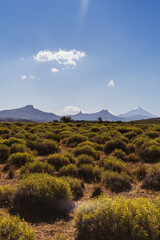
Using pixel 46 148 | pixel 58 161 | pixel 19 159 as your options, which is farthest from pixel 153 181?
pixel 46 148

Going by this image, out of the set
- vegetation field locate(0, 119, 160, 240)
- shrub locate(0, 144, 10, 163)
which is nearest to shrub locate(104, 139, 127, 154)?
vegetation field locate(0, 119, 160, 240)

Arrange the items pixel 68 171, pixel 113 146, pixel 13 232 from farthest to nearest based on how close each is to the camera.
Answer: pixel 113 146 < pixel 68 171 < pixel 13 232

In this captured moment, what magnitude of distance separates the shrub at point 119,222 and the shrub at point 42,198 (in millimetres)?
1208

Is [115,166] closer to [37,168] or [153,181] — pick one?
[153,181]

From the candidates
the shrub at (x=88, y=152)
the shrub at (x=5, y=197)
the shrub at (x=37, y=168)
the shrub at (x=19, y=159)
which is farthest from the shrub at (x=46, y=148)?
the shrub at (x=5, y=197)

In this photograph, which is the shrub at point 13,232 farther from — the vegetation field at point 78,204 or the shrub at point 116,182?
the shrub at point 116,182

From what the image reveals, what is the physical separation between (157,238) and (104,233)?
108cm

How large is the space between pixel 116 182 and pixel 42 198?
10.1 feet

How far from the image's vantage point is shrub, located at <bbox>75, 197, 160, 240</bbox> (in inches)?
131

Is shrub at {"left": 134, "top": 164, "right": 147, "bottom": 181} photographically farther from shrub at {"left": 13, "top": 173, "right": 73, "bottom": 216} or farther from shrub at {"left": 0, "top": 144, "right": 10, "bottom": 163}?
shrub at {"left": 0, "top": 144, "right": 10, "bottom": 163}

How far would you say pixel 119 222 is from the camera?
3.39 metres

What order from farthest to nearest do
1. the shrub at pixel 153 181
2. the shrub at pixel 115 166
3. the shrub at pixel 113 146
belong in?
the shrub at pixel 113 146 < the shrub at pixel 115 166 < the shrub at pixel 153 181

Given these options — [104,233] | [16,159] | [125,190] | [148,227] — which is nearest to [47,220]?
[104,233]

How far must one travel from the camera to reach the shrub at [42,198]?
4.77 metres
